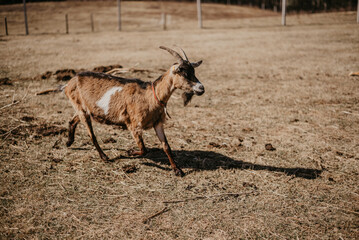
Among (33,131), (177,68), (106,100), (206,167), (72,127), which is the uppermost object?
(177,68)

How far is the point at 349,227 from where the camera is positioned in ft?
11.3

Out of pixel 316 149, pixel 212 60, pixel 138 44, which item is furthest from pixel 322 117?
pixel 138 44

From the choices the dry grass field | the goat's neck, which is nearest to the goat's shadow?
the dry grass field

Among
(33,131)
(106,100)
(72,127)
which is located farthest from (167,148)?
(33,131)

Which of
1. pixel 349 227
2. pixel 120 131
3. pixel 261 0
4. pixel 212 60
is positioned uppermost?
pixel 261 0

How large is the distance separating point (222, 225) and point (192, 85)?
1983mm

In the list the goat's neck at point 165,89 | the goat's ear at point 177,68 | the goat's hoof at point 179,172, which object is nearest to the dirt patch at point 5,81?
the goat's neck at point 165,89

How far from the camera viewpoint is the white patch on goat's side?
4.60m

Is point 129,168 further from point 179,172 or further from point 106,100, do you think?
point 106,100

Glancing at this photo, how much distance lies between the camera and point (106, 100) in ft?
15.1

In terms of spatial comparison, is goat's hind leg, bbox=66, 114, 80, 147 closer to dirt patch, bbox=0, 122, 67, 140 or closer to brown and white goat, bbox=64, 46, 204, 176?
brown and white goat, bbox=64, 46, 204, 176

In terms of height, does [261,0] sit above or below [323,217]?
above

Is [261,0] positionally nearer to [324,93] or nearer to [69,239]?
[324,93]

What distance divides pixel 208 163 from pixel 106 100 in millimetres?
1953
